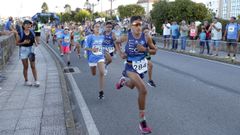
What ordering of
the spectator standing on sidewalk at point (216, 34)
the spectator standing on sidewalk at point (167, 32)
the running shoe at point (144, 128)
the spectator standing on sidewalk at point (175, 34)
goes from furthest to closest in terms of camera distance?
the spectator standing on sidewalk at point (167, 32)
the spectator standing on sidewalk at point (175, 34)
the spectator standing on sidewalk at point (216, 34)
the running shoe at point (144, 128)

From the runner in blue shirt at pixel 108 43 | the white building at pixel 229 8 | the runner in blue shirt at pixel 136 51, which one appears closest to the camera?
the runner in blue shirt at pixel 136 51

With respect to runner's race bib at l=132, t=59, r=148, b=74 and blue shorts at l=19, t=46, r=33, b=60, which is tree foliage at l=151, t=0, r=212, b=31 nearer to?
blue shorts at l=19, t=46, r=33, b=60

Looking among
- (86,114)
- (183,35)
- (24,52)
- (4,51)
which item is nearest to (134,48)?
(86,114)

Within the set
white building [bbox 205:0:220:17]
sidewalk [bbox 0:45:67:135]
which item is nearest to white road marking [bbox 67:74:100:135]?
sidewalk [bbox 0:45:67:135]

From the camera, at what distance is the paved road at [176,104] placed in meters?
6.01

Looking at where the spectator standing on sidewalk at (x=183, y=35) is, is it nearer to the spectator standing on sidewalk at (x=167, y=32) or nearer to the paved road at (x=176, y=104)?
the spectator standing on sidewalk at (x=167, y=32)

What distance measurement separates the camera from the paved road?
6.01 meters

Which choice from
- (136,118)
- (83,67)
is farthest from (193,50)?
(136,118)

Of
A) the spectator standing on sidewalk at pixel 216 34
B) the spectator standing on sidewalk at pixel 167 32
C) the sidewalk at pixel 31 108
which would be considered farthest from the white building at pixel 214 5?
the sidewalk at pixel 31 108

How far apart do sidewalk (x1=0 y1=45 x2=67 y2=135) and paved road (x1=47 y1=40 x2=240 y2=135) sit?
0.69m

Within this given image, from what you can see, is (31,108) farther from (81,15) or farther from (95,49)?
(81,15)

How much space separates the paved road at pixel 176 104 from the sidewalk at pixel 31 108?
0.69 meters

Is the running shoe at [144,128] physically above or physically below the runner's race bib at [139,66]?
below

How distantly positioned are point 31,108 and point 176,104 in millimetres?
3022
